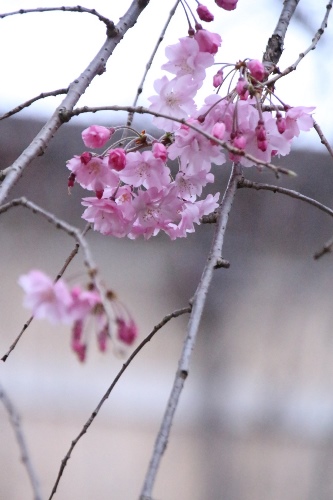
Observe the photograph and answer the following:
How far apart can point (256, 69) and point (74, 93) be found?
25cm

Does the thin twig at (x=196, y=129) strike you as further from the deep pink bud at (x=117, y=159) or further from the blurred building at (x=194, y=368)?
the blurred building at (x=194, y=368)

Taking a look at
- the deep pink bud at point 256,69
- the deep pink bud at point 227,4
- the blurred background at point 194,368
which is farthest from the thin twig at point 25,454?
the blurred background at point 194,368

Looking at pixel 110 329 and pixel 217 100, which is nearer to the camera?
pixel 110 329

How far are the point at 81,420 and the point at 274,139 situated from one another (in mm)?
2393

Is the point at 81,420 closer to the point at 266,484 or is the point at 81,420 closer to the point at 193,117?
the point at 266,484

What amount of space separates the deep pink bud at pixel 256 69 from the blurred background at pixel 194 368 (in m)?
1.99

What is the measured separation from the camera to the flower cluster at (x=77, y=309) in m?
0.64

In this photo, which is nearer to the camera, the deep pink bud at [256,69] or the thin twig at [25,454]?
the thin twig at [25,454]

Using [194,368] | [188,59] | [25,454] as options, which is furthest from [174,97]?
[194,368]

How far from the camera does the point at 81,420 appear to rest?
3170 millimetres

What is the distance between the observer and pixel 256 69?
0.97 metres

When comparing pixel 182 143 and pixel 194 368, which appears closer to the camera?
pixel 182 143

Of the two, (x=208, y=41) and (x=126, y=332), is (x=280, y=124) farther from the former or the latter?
(x=126, y=332)

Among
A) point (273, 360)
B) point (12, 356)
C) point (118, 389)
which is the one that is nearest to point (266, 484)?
point (273, 360)
